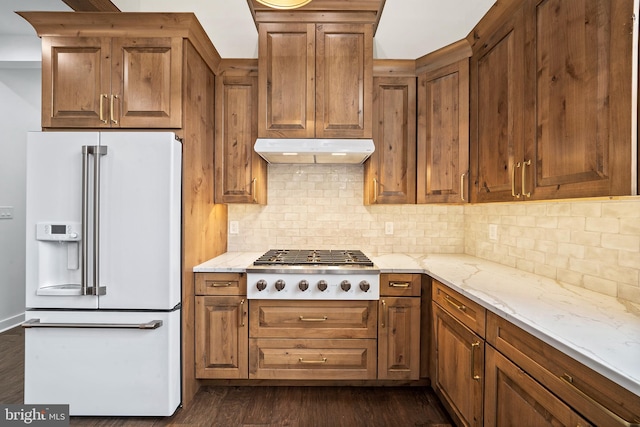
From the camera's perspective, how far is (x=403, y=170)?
256 cm

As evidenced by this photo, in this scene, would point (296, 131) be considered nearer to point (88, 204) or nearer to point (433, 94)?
point (433, 94)

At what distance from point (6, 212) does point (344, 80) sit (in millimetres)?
3831

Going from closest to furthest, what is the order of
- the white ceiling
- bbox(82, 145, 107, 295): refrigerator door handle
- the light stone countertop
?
the light stone countertop → bbox(82, 145, 107, 295): refrigerator door handle → the white ceiling

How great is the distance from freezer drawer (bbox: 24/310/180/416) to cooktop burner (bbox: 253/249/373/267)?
0.81 m

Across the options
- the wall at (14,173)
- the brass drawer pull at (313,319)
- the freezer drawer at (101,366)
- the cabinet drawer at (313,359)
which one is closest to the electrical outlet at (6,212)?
the wall at (14,173)

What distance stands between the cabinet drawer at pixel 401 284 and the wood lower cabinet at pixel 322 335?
149 mm

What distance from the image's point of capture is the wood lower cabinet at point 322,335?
2.18m

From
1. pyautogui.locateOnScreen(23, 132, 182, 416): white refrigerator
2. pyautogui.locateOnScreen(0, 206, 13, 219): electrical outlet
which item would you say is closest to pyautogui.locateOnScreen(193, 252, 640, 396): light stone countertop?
pyautogui.locateOnScreen(23, 132, 182, 416): white refrigerator

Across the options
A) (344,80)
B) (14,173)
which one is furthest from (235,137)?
(14,173)

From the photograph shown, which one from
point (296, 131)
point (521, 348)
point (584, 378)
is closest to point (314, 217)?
point (296, 131)

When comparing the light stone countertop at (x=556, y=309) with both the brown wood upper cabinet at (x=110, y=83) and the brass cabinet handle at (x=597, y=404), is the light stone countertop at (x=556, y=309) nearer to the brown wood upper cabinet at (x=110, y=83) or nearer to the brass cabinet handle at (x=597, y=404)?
the brass cabinet handle at (x=597, y=404)

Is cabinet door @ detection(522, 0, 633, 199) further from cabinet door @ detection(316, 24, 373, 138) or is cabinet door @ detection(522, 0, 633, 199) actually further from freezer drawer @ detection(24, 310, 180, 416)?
freezer drawer @ detection(24, 310, 180, 416)

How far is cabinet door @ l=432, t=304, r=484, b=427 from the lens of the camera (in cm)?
154

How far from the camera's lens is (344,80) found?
7.64ft
